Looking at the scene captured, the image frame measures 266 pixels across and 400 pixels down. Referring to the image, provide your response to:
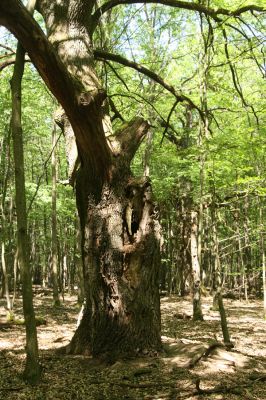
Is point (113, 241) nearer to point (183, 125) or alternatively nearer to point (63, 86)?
point (63, 86)

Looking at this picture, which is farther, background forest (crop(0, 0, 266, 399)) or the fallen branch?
background forest (crop(0, 0, 266, 399))

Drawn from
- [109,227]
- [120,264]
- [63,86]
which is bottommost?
[120,264]

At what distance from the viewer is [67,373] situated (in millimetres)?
4434

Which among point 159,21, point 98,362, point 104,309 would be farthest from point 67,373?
point 159,21

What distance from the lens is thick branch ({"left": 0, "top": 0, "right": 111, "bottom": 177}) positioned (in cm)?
350

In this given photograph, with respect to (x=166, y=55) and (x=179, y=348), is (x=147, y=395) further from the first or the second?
(x=166, y=55)

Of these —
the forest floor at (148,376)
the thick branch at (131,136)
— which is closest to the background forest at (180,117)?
the thick branch at (131,136)

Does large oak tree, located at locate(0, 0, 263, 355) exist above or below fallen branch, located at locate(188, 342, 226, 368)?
above

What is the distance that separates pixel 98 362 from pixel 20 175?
2503 millimetres

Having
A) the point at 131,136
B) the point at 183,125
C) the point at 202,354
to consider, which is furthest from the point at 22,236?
the point at 183,125

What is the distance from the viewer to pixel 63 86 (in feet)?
13.1

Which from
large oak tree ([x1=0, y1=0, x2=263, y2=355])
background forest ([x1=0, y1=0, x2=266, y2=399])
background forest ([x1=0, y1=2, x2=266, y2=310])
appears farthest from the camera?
background forest ([x1=0, y1=2, x2=266, y2=310])

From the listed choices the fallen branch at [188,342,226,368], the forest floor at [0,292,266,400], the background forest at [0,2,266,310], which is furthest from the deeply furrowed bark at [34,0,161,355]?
the background forest at [0,2,266,310]

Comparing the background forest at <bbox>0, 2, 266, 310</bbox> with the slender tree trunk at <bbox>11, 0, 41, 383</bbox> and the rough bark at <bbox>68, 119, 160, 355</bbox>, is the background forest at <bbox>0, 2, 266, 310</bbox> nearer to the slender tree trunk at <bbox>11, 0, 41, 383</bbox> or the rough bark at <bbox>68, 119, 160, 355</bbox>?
the rough bark at <bbox>68, 119, 160, 355</bbox>
